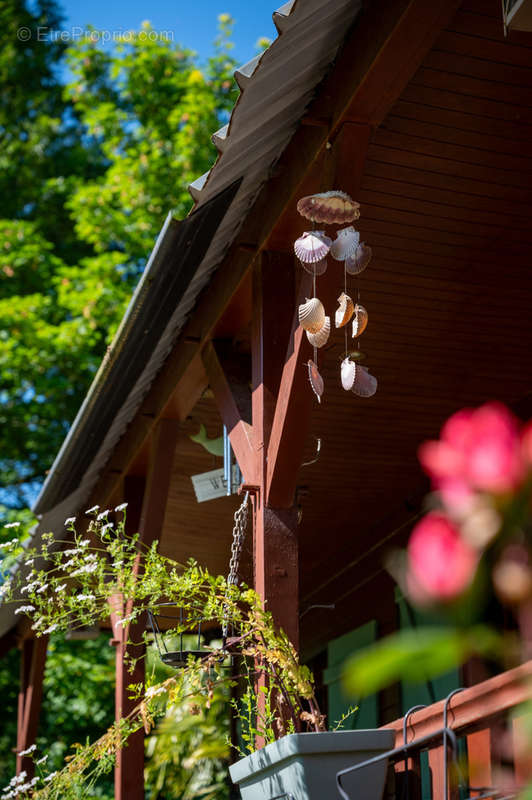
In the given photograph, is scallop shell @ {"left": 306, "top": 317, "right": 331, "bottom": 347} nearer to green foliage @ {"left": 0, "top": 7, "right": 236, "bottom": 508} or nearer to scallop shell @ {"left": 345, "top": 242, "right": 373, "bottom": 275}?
scallop shell @ {"left": 345, "top": 242, "right": 373, "bottom": 275}

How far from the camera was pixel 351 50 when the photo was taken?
3.00 m

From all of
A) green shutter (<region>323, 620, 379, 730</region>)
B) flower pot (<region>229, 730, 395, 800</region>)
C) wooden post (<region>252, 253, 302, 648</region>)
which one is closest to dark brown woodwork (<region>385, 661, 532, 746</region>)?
flower pot (<region>229, 730, 395, 800</region>)

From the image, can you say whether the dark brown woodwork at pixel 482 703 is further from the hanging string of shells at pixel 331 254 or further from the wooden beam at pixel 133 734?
the wooden beam at pixel 133 734

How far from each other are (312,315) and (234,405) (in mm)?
1003

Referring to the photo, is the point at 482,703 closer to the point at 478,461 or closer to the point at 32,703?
Answer: the point at 478,461

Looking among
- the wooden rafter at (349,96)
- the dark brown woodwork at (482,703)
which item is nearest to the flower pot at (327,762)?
the dark brown woodwork at (482,703)

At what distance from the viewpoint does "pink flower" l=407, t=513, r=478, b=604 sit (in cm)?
65

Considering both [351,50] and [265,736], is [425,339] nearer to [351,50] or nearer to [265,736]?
[351,50]

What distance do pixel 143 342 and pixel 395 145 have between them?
72.2 inches

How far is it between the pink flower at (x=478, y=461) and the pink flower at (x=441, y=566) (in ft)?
0.08

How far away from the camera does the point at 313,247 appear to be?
9.75 feet

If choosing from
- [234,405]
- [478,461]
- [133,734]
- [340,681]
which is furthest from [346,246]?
Result: [340,681]

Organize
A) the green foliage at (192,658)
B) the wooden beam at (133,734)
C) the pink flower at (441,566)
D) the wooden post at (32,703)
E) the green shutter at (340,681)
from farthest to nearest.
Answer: the wooden post at (32,703) → the green shutter at (340,681) → the wooden beam at (133,734) → the green foliage at (192,658) → the pink flower at (441,566)

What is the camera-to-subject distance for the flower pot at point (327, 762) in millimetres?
2553
